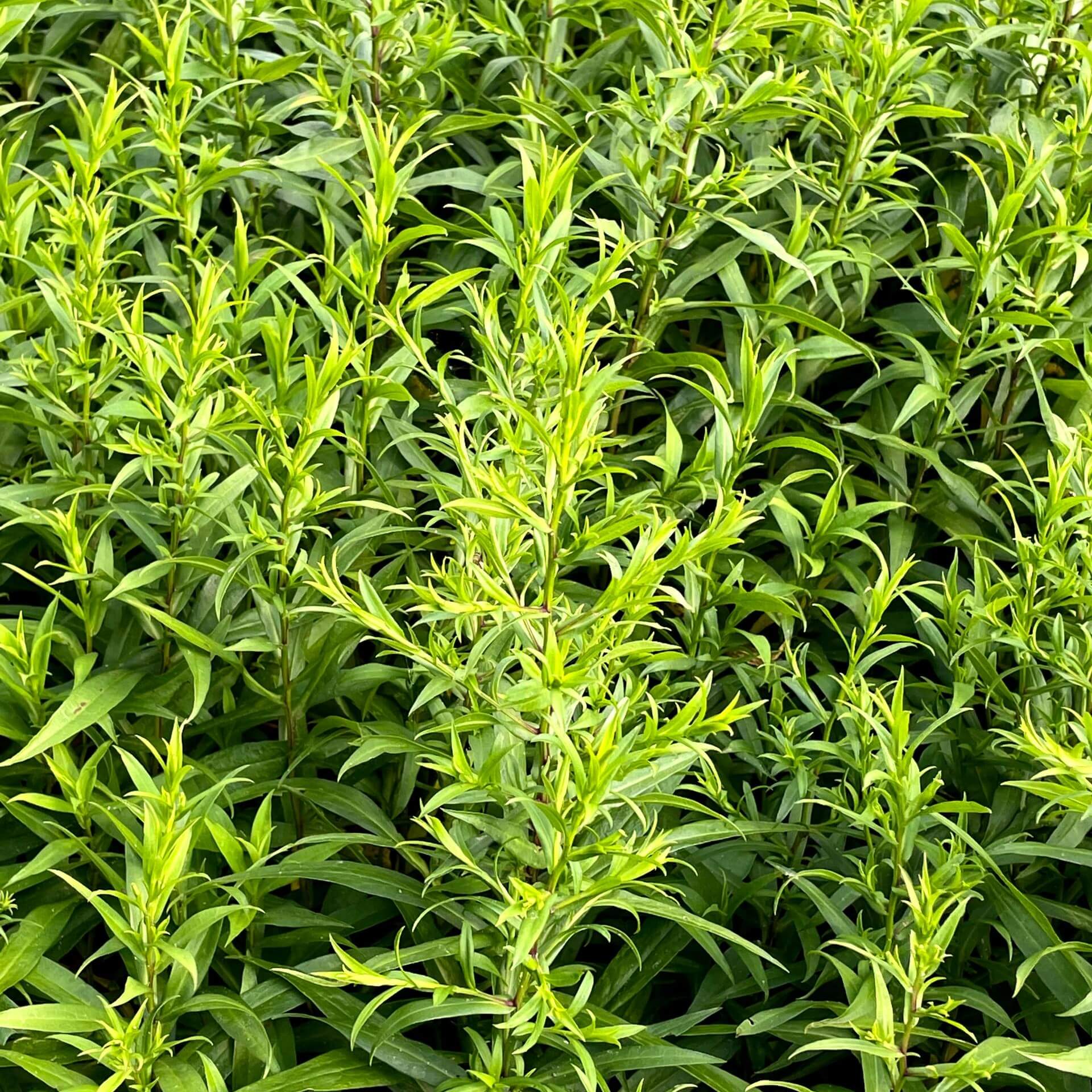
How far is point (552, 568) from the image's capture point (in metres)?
1.39

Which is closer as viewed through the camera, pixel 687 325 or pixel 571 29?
pixel 687 325

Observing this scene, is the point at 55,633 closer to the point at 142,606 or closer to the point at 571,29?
the point at 142,606

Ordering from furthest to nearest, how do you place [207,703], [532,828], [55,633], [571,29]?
[571,29], [207,703], [55,633], [532,828]

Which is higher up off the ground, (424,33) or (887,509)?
(424,33)

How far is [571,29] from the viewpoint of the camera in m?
2.49

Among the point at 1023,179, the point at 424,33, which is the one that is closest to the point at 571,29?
the point at 424,33

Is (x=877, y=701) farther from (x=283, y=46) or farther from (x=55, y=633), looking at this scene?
(x=283, y=46)

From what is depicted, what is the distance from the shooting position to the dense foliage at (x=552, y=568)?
1447mm

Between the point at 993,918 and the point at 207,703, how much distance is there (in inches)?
40.6

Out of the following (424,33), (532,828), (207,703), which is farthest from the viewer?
(424,33)

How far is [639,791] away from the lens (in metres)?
1.51

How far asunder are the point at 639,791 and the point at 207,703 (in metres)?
0.62

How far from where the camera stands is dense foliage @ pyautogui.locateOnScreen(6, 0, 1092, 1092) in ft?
4.75

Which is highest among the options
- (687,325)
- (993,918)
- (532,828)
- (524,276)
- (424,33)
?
(424,33)
